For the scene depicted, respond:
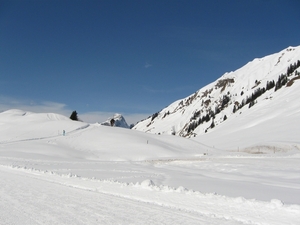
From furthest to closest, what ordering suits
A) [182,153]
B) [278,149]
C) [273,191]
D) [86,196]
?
[278,149]
[182,153]
[273,191]
[86,196]

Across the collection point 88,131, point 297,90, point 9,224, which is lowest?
point 9,224

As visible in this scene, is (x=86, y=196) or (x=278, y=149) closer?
(x=86, y=196)

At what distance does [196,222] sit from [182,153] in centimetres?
3857

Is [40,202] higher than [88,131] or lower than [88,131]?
lower

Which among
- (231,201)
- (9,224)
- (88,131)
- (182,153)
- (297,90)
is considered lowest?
(9,224)

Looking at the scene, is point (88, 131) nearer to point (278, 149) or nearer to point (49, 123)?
point (49, 123)

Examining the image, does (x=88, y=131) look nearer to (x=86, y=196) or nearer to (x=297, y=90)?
(x=86, y=196)

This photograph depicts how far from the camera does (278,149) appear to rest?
166ft

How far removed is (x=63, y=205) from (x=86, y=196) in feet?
5.18

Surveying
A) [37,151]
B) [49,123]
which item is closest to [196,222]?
[37,151]

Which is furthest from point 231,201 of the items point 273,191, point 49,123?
point 49,123

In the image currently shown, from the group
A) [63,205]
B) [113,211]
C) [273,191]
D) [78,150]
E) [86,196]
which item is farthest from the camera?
[78,150]

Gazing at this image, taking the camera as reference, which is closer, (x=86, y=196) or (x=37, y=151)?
(x=86, y=196)

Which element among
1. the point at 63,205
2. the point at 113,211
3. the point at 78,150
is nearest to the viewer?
the point at 113,211
